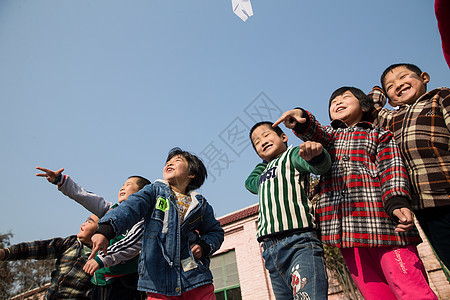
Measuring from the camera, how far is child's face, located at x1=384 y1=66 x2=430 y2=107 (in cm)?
231

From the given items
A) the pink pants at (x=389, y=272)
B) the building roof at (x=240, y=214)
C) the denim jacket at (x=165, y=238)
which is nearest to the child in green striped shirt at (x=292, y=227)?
the pink pants at (x=389, y=272)

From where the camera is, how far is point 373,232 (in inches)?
72.7

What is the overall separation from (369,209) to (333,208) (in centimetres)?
23

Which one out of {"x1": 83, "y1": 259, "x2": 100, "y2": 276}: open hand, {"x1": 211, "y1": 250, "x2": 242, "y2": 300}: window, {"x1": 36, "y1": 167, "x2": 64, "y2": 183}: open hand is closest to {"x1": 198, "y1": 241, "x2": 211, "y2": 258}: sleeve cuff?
{"x1": 83, "y1": 259, "x2": 100, "y2": 276}: open hand

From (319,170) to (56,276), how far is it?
9.81 ft

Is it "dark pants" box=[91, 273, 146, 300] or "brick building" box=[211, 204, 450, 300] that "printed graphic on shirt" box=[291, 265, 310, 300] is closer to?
"dark pants" box=[91, 273, 146, 300]

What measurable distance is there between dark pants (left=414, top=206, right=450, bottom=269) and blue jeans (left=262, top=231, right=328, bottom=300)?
69 cm

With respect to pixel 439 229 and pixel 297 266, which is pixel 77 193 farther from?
pixel 439 229

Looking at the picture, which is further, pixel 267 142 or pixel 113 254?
pixel 267 142

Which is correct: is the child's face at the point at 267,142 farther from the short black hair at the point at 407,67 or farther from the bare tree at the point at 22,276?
the bare tree at the point at 22,276

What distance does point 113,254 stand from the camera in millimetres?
2496

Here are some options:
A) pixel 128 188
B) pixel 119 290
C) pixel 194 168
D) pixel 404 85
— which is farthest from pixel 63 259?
pixel 404 85

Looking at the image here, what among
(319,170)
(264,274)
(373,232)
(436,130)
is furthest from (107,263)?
(264,274)

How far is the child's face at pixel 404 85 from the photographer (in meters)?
2.31
